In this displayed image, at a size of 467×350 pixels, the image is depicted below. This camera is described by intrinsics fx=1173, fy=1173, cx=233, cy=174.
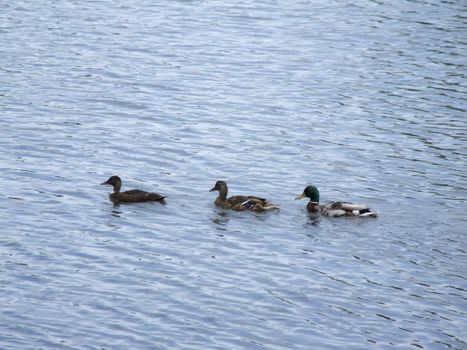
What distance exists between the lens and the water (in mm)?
18500

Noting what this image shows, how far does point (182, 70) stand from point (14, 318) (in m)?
20.4

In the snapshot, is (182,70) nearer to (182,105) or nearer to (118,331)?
(182,105)

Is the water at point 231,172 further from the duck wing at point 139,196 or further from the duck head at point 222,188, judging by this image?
the duck head at point 222,188

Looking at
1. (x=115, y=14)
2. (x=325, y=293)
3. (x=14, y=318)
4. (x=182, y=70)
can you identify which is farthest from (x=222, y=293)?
(x=115, y=14)

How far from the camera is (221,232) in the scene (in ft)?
75.0

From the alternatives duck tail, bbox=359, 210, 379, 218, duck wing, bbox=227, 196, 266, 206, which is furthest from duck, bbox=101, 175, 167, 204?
duck tail, bbox=359, 210, 379, 218

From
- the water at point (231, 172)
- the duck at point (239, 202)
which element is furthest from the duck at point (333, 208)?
the duck at point (239, 202)

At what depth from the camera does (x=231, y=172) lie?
26969 mm

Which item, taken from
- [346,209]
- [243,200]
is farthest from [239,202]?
[346,209]

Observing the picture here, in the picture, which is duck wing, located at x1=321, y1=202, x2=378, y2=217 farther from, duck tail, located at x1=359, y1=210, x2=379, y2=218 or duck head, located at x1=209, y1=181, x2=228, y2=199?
duck head, located at x1=209, y1=181, x2=228, y2=199

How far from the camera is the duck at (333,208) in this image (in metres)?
23.3

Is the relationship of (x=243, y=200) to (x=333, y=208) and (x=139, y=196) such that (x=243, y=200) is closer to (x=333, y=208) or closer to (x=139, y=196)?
(x=333, y=208)

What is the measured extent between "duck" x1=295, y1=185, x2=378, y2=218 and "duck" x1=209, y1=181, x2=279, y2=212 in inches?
28.8

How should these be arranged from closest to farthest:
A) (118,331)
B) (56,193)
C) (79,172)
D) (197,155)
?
(118,331), (56,193), (79,172), (197,155)
